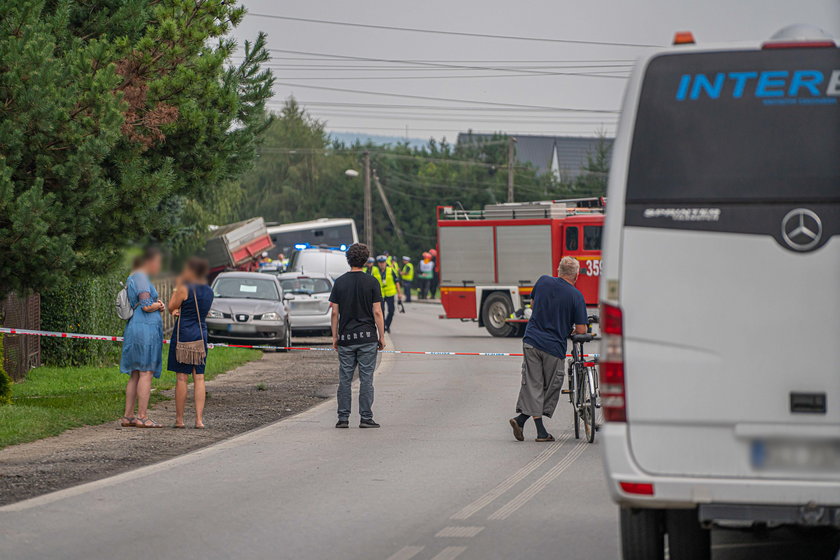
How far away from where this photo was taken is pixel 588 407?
1259 cm

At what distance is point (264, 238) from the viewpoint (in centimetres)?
4612

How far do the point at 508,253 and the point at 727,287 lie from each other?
24.9 meters

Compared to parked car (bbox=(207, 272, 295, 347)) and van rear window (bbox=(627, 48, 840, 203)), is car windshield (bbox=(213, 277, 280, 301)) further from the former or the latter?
van rear window (bbox=(627, 48, 840, 203))

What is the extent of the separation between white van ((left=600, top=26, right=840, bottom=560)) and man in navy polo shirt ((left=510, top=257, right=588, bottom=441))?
20.6 ft

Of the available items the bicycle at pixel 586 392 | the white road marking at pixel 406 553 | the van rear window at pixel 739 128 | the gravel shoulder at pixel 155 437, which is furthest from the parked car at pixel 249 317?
the van rear window at pixel 739 128

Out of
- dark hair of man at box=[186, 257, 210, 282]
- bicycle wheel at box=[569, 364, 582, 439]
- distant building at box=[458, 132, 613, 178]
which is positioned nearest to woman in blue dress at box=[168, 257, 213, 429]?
dark hair of man at box=[186, 257, 210, 282]

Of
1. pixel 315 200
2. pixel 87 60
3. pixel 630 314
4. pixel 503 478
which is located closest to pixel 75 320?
pixel 87 60

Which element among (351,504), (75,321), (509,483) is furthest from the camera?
(75,321)

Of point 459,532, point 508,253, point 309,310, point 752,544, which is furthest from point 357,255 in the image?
point 508,253

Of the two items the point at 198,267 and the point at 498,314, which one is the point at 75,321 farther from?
the point at 498,314

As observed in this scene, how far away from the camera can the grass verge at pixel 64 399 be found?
1307cm

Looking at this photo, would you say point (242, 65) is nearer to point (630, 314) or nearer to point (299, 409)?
point (299, 409)

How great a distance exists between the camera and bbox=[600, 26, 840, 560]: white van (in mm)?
5746

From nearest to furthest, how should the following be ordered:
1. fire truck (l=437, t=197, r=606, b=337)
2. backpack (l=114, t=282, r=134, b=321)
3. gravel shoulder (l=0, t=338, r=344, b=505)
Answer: gravel shoulder (l=0, t=338, r=344, b=505)
backpack (l=114, t=282, r=134, b=321)
fire truck (l=437, t=197, r=606, b=337)
